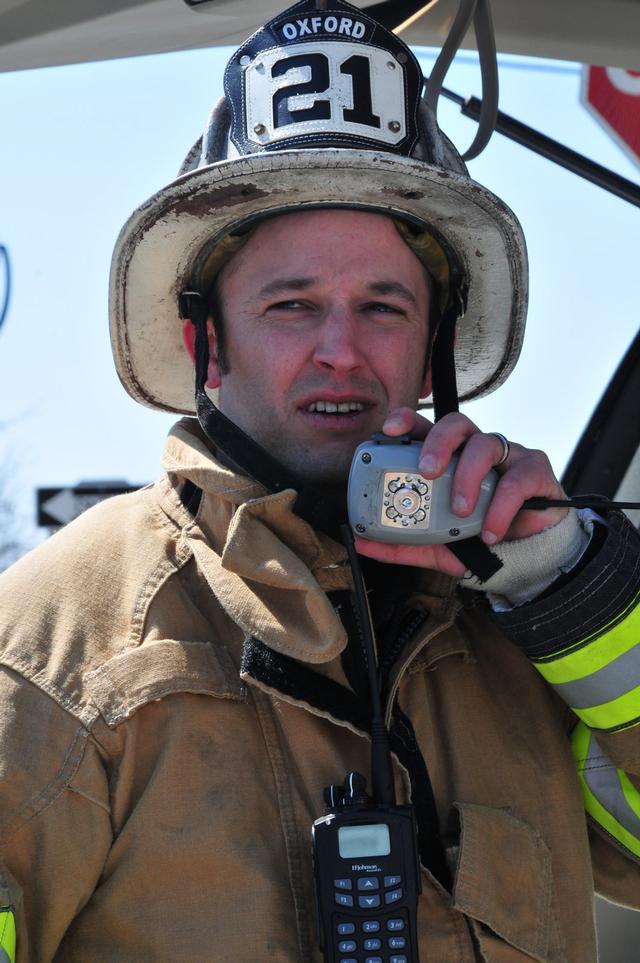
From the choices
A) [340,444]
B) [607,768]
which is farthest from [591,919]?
[340,444]

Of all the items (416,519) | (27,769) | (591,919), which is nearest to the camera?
(27,769)

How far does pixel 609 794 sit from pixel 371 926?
2.09ft

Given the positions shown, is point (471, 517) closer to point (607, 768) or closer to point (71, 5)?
point (607, 768)

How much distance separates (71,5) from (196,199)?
0.46 metres

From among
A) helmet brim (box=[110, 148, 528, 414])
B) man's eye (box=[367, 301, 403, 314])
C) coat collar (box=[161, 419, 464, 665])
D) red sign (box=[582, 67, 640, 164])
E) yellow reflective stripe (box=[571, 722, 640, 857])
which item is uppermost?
red sign (box=[582, 67, 640, 164])

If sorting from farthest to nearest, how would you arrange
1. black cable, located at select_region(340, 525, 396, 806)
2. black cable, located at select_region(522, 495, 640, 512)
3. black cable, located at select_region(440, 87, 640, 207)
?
black cable, located at select_region(440, 87, 640, 207) → black cable, located at select_region(522, 495, 640, 512) → black cable, located at select_region(340, 525, 396, 806)

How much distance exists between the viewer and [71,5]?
2477 millimetres

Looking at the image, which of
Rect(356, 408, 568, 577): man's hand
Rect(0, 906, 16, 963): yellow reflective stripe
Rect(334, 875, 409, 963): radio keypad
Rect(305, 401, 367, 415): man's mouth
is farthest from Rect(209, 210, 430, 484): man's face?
Rect(0, 906, 16, 963): yellow reflective stripe

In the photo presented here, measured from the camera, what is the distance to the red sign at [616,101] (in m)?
3.63

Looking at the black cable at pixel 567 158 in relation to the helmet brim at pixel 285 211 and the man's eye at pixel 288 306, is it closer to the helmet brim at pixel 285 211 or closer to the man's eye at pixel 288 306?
the helmet brim at pixel 285 211

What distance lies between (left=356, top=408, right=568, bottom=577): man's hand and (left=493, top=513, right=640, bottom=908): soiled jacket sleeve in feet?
0.40

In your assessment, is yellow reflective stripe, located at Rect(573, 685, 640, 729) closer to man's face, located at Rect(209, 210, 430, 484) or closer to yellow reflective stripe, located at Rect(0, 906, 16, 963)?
A: man's face, located at Rect(209, 210, 430, 484)

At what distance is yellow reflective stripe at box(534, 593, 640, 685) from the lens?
2.24m

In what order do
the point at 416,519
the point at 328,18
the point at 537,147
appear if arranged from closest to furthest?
the point at 416,519, the point at 328,18, the point at 537,147
